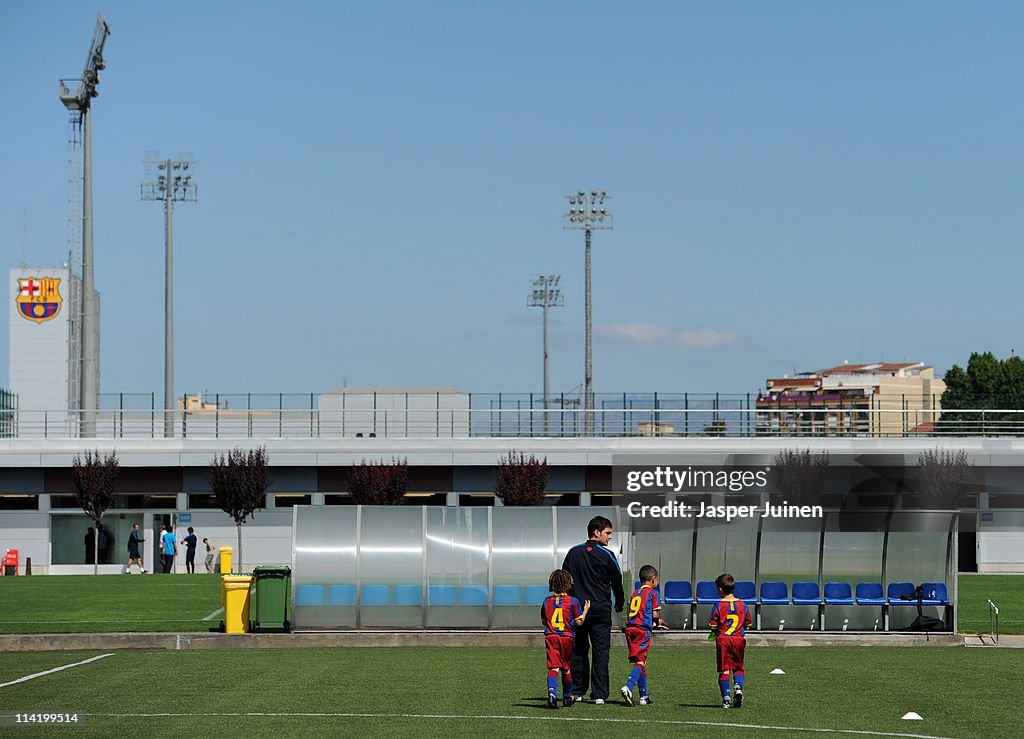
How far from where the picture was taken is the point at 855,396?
107 meters

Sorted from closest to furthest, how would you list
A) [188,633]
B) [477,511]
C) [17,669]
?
[17,669] < [188,633] < [477,511]

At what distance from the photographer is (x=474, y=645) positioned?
2567 cm

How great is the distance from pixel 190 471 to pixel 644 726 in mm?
42336

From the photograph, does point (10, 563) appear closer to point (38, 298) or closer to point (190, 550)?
point (190, 550)

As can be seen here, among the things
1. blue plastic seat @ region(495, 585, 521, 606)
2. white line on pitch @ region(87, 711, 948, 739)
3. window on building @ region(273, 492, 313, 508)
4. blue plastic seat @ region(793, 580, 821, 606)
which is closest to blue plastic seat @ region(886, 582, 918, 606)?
blue plastic seat @ region(793, 580, 821, 606)

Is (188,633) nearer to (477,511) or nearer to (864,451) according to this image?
(477,511)

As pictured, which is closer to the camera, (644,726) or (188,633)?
(644,726)

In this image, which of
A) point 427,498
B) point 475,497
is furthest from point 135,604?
point 475,497

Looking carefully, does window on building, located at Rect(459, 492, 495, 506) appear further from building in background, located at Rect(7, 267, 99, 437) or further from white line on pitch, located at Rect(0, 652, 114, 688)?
white line on pitch, located at Rect(0, 652, 114, 688)

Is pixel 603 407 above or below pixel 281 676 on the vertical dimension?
above

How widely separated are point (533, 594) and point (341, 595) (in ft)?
11.2

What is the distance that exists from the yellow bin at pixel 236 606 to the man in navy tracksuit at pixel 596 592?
11119 millimetres

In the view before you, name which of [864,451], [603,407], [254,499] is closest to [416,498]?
[254,499]

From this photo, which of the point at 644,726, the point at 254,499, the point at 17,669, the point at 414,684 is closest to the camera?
the point at 644,726
